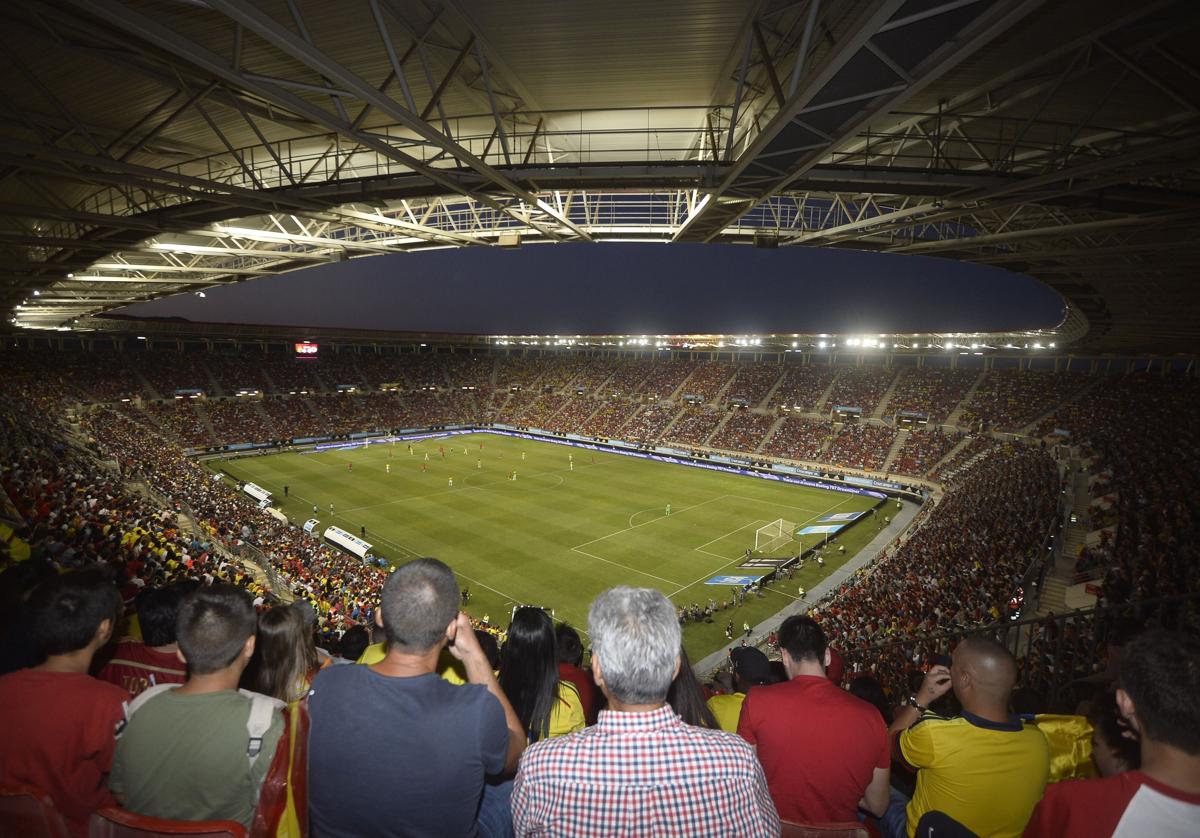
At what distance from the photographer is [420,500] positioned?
116 feet

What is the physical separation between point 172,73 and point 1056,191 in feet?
46.9

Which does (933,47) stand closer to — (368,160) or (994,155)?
(994,155)

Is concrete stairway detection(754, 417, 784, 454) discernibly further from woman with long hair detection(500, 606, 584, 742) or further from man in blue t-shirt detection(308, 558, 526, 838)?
man in blue t-shirt detection(308, 558, 526, 838)

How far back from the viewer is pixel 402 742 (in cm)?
222

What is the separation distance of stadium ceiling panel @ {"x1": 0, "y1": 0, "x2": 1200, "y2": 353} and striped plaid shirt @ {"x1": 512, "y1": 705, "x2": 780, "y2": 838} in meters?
5.99

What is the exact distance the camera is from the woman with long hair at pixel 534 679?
3233 mm

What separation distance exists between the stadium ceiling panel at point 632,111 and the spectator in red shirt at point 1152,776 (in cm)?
516

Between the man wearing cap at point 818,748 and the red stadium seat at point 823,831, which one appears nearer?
the red stadium seat at point 823,831

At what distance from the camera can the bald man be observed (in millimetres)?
2920

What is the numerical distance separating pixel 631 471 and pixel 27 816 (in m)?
43.2

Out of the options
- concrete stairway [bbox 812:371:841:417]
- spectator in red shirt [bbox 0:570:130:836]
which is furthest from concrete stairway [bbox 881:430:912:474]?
spectator in red shirt [bbox 0:570:130:836]

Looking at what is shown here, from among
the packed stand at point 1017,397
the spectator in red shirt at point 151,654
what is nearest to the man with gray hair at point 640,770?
the spectator in red shirt at point 151,654

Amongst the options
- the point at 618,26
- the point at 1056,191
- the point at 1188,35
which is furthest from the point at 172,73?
the point at 1056,191

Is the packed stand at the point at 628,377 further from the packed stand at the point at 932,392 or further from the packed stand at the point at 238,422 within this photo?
the packed stand at the point at 238,422
